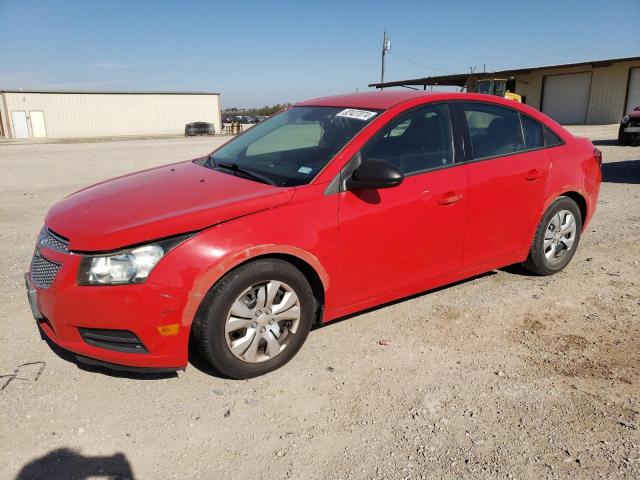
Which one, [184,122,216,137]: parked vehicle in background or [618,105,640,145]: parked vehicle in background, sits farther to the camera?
[184,122,216,137]: parked vehicle in background

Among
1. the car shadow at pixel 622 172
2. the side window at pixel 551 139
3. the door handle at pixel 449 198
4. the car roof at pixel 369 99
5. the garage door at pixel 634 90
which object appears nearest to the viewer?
the door handle at pixel 449 198

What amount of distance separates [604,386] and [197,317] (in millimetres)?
2413

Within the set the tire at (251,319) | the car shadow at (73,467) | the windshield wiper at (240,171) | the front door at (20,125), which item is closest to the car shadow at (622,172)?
the windshield wiper at (240,171)

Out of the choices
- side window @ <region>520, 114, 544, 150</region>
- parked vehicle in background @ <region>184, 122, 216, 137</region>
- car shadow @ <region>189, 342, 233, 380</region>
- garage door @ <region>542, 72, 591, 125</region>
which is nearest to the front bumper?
car shadow @ <region>189, 342, 233, 380</region>

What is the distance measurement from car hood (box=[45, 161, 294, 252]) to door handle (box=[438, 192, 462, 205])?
115cm

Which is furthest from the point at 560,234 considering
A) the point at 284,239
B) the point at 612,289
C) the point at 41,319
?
the point at 41,319

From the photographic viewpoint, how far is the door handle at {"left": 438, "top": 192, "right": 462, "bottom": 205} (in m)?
3.54

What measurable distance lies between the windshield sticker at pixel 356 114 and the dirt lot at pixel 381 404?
1.50 metres

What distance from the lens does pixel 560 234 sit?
4.54 m

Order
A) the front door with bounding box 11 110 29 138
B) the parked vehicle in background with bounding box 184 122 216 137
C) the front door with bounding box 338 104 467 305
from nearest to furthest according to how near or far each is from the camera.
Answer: the front door with bounding box 338 104 467 305 < the front door with bounding box 11 110 29 138 < the parked vehicle in background with bounding box 184 122 216 137

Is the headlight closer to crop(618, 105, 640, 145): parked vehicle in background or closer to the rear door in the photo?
the rear door

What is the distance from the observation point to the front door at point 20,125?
43.0 metres

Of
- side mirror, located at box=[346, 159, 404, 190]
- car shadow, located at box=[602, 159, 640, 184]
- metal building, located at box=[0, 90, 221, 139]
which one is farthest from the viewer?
metal building, located at box=[0, 90, 221, 139]

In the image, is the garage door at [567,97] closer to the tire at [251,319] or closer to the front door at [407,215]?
the front door at [407,215]
